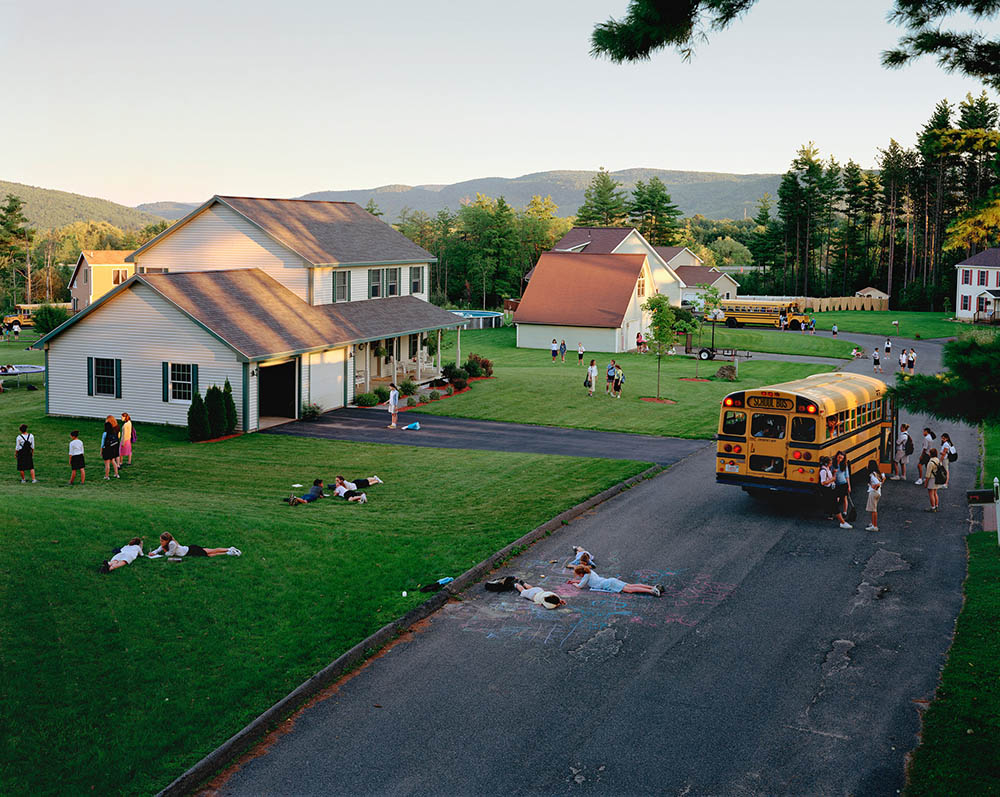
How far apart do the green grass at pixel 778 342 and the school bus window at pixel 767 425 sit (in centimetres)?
4407

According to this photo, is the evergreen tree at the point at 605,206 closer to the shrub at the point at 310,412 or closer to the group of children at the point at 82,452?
the shrub at the point at 310,412

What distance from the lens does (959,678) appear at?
14109 millimetres

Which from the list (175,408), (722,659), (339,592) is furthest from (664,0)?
(175,408)

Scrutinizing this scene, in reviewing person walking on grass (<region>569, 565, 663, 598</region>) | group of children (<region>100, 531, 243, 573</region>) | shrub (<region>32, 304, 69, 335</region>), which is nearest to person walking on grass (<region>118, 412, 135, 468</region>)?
group of children (<region>100, 531, 243, 573</region>)

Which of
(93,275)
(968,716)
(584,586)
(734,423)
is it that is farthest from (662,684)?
(93,275)

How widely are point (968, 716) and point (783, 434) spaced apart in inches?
450

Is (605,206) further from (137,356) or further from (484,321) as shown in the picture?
(137,356)

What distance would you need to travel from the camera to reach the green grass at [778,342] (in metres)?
68.3

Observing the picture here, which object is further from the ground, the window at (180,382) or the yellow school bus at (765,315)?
the yellow school bus at (765,315)

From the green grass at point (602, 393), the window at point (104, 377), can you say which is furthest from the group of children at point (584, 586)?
the window at point (104, 377)

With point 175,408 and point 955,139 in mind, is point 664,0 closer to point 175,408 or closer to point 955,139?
point 955,139

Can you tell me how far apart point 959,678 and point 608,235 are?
7846 cm

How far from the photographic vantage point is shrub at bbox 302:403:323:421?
38.0 metres

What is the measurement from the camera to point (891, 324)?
87.1m
